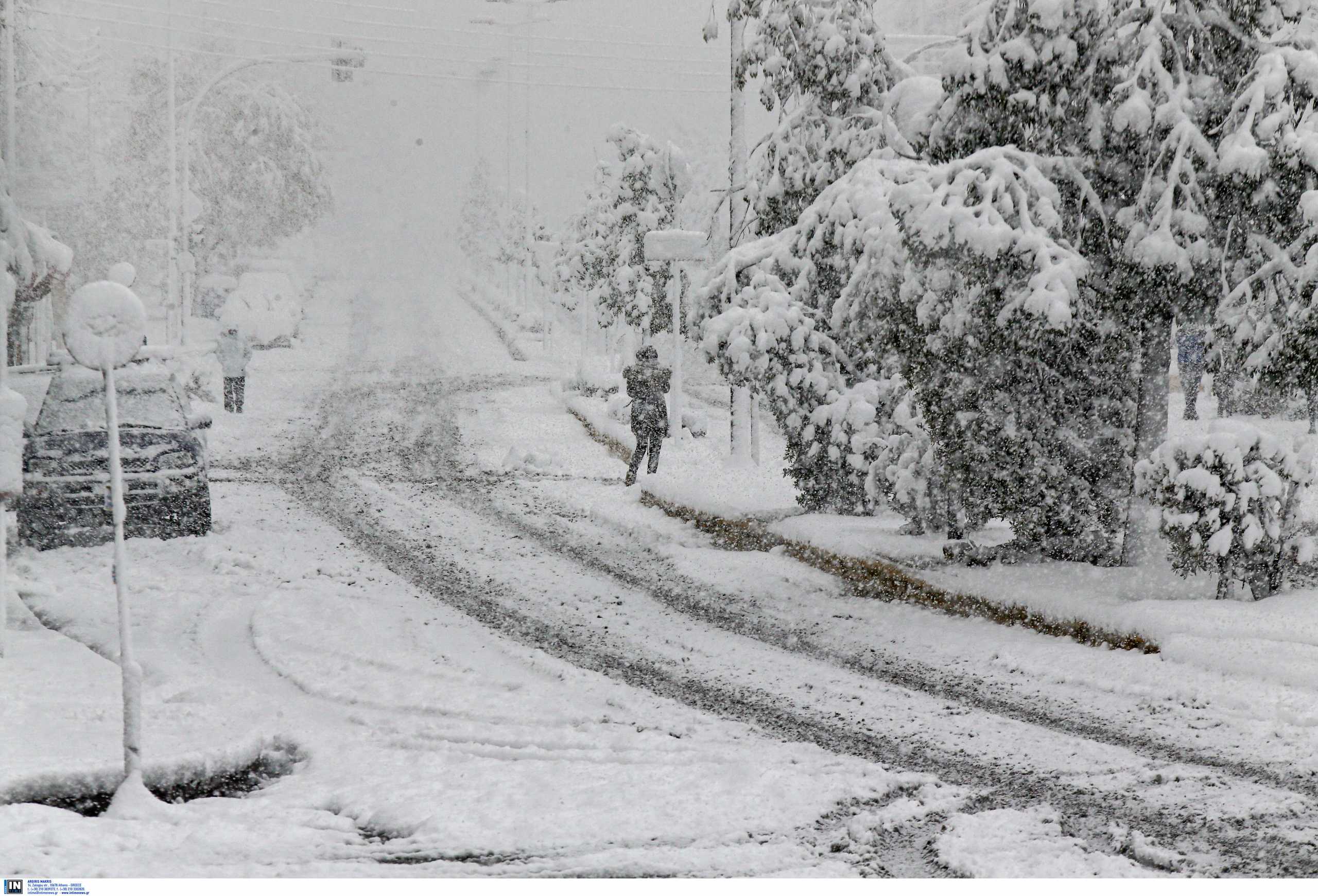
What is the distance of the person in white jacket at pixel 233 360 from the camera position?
24.9 ft

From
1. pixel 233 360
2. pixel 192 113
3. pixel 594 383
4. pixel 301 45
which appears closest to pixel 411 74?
pixel 301 45

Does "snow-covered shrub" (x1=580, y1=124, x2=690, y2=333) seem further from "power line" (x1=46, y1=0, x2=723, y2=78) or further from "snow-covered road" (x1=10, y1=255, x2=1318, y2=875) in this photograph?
"snow-covered road" (x1=10, y1=255, x2=1318, y2=875)

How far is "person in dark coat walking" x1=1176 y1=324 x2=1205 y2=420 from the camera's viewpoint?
835 centimetres

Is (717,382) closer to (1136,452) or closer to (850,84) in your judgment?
(850,84)

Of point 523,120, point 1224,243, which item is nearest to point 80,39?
point 523,120

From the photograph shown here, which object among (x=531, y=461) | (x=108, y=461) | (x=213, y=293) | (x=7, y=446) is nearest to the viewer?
(x=7, y=446)

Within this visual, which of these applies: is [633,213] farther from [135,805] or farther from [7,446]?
[135,805]

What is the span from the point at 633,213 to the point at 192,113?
2661 mm

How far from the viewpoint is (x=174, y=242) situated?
6996 millimetres

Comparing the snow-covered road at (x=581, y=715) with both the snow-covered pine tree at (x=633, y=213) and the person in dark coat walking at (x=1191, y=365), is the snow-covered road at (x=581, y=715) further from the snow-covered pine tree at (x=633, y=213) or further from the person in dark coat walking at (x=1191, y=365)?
the person in dark coat walking at (x=1191, y=365)

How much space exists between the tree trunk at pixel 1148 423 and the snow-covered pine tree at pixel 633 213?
306cm

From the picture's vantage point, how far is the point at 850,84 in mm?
8742

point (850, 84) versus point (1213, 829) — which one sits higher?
point (850, 84)

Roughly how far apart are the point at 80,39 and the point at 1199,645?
615 centimetres
